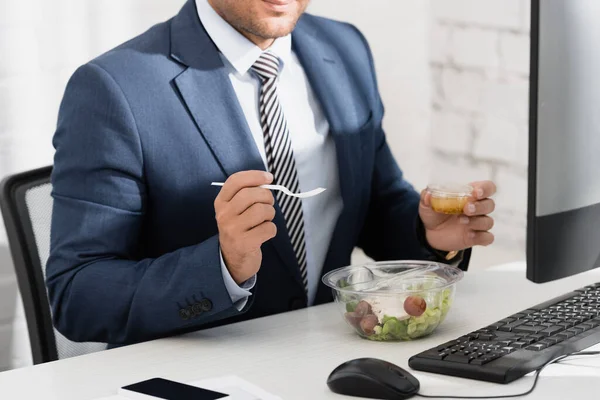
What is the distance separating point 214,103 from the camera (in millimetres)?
1632

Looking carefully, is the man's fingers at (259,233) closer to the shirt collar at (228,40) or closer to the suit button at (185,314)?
the suit button at (185,314)

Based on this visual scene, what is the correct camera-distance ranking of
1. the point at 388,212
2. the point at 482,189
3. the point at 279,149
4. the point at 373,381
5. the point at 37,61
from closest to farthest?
the point at 373,381 < the point at 482,189 < the point at 279,149 < the point at 388,212 < the point at 37,61

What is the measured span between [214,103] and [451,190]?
39 centimetres

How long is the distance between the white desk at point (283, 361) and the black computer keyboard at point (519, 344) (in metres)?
0.02

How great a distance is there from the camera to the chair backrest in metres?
1.67

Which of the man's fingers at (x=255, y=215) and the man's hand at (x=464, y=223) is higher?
the man's fingers at (x=255, y=215)

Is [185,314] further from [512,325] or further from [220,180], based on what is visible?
[512,325]

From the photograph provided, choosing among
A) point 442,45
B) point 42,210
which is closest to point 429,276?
point 42,210

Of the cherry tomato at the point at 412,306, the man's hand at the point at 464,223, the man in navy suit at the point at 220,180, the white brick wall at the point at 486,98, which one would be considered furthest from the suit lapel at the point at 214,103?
the white brick wall at the point at 486,98

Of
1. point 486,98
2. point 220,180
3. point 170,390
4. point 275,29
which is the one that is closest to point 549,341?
point 170,390

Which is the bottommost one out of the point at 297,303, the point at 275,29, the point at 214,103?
the point at 297,303

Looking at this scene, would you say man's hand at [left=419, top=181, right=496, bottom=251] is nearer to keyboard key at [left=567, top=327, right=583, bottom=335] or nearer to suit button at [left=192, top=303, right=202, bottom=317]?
keyboard key at [left=567, top=327, right=583, bottom=335]

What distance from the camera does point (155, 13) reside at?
2.17 meters

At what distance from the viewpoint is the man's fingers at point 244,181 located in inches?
53.1
